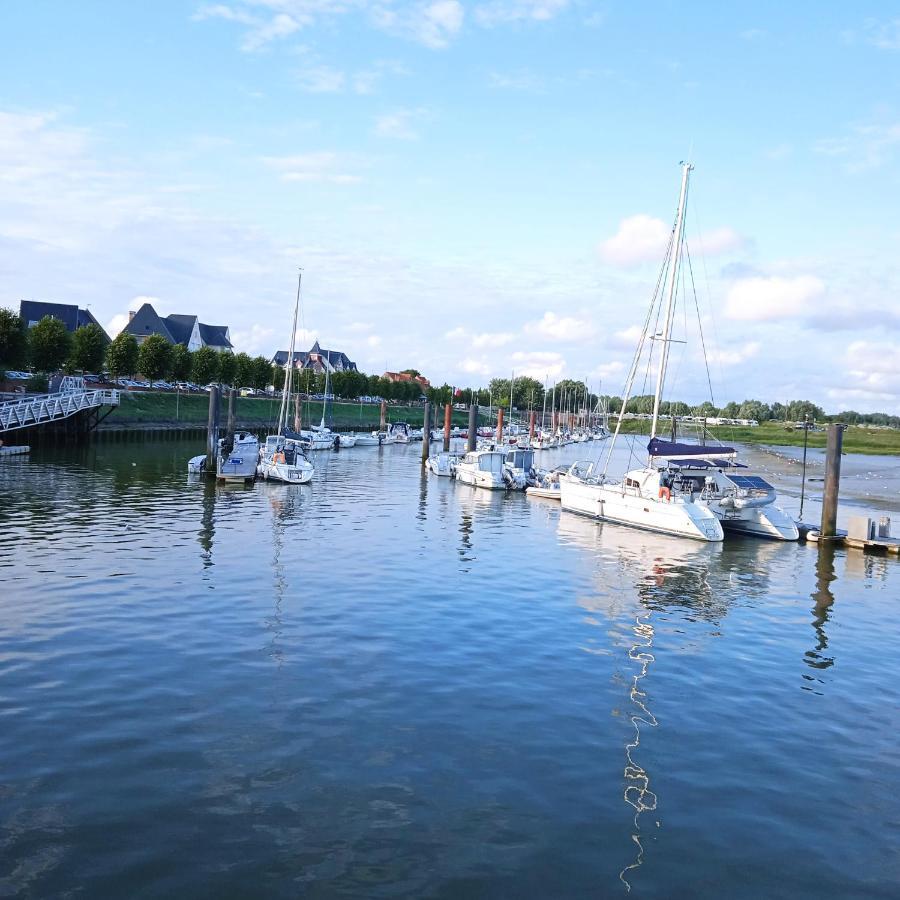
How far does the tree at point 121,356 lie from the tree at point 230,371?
22913mm

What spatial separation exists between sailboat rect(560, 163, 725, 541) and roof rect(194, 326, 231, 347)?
6232 inches

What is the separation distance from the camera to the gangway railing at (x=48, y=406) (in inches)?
2520

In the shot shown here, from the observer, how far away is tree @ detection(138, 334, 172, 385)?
363 feet

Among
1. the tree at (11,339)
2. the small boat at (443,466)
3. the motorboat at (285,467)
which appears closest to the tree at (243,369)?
the tree at (11,339)

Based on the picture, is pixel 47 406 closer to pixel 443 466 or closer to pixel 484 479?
pixel 443 466

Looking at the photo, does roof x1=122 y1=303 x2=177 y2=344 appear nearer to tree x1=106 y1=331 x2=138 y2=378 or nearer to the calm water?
tree x1=106 y1=331 x2=138 y2=378

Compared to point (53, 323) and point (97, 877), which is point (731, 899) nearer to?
point (97, 877)

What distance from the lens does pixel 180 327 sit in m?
174

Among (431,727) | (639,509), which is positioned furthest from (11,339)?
(431,727)

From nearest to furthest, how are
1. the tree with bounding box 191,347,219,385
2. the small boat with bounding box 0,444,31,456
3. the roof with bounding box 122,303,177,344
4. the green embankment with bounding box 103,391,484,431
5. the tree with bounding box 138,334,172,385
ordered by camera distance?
the small boat with bounding box 0,444,31,456 < the green embankment with bounding box 103,391,484,431 < the tree with bounding box 138,334,172,385 < the tree with bounding box 191,347,219,385 < the roof with bounding box 122,303,177,344

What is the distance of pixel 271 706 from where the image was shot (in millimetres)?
14781

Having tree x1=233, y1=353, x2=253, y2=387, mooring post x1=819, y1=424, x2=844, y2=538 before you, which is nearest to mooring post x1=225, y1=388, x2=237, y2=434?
mooring post x1=819, y1=424, x2=844, y2=538

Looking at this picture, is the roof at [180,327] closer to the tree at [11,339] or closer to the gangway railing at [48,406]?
the tree at [11,339]

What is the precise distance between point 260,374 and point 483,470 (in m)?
90.1
